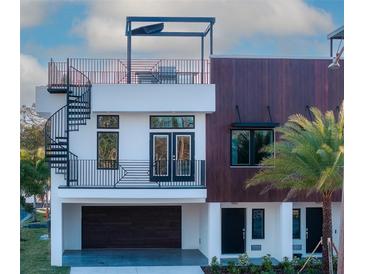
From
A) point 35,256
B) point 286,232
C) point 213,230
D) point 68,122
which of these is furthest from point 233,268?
point 35,256

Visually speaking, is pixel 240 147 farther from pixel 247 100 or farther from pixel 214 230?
pixel 214 230

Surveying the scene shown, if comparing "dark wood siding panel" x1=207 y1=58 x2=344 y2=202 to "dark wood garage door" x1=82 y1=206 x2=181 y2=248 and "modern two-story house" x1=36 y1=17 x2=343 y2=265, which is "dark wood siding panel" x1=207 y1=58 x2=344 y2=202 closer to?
"modern two-story house" x1=36 y1=17 x2=343 y2=265

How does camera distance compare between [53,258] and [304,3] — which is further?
[304,3]

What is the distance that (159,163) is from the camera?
Answer: 17.6 metres

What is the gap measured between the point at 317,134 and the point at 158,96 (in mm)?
4717

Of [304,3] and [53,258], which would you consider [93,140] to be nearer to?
[53,258]

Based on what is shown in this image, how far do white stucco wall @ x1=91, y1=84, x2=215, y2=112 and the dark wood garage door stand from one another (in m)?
4.09

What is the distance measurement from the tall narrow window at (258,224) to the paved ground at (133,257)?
6.04ft

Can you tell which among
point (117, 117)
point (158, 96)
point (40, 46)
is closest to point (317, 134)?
point (158, 96)

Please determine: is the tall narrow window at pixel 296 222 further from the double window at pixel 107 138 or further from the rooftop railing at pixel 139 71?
the double window at pixel 107 138

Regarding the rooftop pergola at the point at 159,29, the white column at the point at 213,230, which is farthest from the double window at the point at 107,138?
the white column at the point at 213,230

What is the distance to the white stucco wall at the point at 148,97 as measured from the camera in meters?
17.1

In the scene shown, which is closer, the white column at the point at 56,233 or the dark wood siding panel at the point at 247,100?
the white column at the point at 56,233
